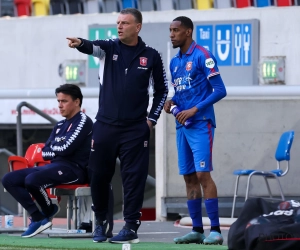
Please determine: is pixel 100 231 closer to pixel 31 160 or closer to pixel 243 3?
pixel 31 160

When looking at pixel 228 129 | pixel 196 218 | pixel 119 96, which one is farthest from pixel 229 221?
pixel 119 96

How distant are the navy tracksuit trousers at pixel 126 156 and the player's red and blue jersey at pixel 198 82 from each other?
0.38 meters

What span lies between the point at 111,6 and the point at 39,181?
9203 millimetres

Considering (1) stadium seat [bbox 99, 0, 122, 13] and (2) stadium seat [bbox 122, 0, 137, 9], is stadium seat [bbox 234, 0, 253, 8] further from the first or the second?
(1) stadium seat [bbox 99, 0, 122, 13]

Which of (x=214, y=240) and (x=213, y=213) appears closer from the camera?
(x=214, y=240)

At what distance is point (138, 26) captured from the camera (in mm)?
7156

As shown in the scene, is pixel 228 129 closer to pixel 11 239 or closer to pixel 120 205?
pixel 120 205

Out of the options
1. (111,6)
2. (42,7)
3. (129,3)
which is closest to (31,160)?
→ (129,3)

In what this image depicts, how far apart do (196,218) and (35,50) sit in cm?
1019

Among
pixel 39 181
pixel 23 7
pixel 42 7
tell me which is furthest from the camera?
pixel 23 7

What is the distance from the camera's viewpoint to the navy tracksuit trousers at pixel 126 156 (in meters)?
7.10

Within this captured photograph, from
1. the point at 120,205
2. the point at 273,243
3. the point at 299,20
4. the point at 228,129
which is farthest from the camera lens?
the point at 299,20

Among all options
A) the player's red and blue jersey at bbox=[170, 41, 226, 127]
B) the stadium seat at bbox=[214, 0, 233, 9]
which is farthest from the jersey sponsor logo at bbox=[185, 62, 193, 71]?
the stadium seat at bbox=[214, 0, 233, 9]

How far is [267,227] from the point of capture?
5305mm
